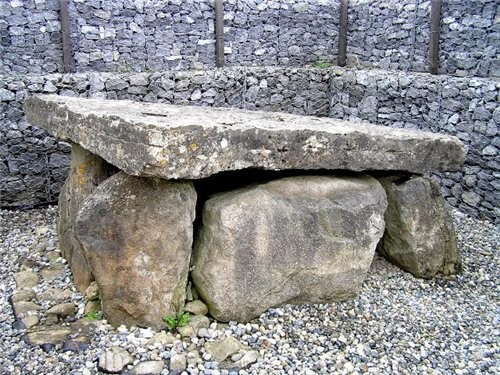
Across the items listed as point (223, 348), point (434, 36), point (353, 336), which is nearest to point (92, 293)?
point (223, 348)

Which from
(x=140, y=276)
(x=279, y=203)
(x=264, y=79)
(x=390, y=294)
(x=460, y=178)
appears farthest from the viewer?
(x=264, y=79)

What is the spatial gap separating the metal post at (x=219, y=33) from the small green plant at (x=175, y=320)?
5.02 meters

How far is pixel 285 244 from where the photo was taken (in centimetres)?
404

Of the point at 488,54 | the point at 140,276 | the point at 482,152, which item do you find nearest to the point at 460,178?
the point at 482,152

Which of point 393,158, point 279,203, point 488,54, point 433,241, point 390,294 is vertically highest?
point 488,54

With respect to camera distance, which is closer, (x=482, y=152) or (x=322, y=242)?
(x=322, y=242)

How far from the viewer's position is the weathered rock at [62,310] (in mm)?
4098

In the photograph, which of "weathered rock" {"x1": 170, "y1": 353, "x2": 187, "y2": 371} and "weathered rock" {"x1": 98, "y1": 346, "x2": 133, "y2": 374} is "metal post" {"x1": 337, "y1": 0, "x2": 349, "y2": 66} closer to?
"weathered rock" {"x1": 170, "y1": 353, "x2": 187, "y2": 371}

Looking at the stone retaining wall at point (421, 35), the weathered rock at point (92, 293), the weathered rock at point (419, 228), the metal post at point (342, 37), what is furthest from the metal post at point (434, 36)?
the weathered rock at point (92, 293)

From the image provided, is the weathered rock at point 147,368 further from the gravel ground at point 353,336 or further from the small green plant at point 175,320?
the small green plant at point 175,320

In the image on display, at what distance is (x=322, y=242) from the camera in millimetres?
4141

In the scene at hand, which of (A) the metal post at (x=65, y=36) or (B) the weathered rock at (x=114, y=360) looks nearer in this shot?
(B) the weathered rock at (x=114, y=360)

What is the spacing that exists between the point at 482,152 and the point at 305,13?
152 inches

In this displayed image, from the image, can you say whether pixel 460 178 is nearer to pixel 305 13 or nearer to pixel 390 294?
pixel 390 294
